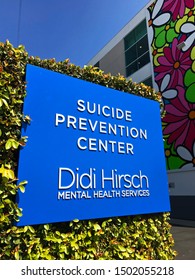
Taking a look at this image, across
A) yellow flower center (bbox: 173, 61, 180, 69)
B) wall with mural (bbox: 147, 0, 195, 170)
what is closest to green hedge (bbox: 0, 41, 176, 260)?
wall with mural (bbox: 147, 0, 195, 170)

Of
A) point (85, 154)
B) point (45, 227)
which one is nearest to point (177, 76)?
point (85, 154)

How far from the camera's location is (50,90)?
11.4 ft

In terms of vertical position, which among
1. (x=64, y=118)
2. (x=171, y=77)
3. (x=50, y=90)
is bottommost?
(x=64, y=118)

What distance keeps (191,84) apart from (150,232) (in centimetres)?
952

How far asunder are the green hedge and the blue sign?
12cm

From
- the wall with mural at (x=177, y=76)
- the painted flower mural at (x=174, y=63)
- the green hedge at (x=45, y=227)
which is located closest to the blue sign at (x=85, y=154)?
the green hedge at (x=45, y=227)

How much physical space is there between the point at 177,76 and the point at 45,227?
1148cm

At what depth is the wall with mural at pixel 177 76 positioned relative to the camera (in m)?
11.6

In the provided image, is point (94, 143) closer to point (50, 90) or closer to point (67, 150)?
point (67, 150)

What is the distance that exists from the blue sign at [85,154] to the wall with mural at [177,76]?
7.75m

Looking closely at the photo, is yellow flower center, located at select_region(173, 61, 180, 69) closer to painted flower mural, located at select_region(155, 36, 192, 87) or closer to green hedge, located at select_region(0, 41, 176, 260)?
painted flower mural, located at select_region(155, 36, 192, 87)
